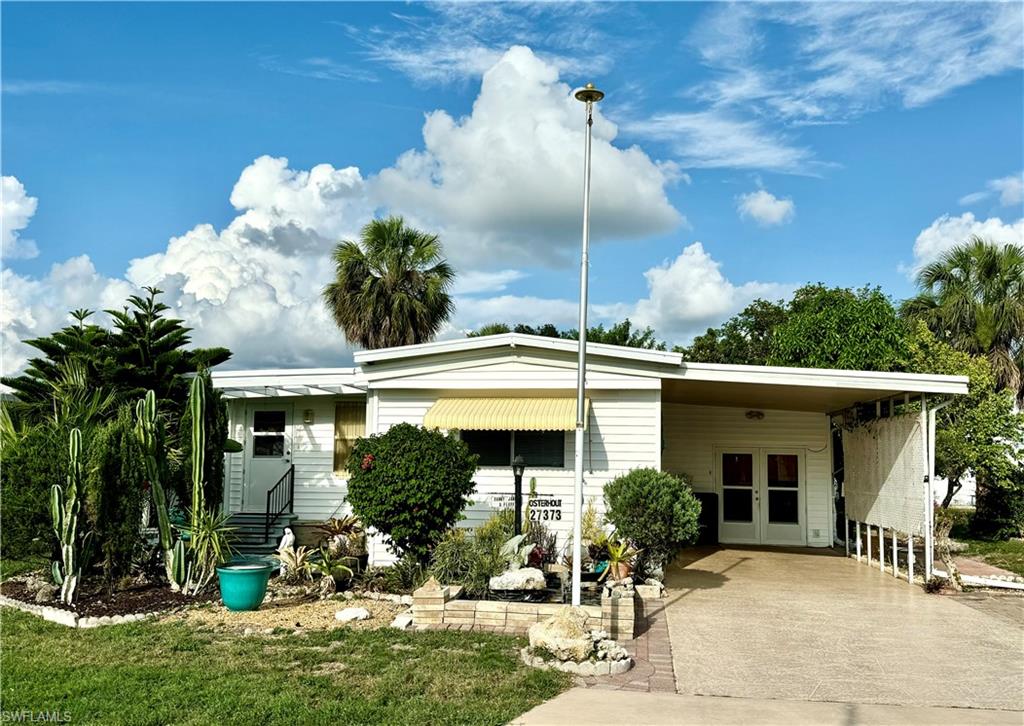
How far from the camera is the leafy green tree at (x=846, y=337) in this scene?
798 inches

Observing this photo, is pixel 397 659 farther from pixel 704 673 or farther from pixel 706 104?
pixel 706 104

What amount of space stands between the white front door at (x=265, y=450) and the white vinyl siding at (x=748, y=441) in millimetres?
7382

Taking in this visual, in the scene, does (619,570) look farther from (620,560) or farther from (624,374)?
(624,374)

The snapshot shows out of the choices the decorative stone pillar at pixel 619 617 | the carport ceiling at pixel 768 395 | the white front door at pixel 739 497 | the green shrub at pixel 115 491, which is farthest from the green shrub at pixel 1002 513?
the green shrub at pixel 115 491

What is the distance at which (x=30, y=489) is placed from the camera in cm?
1078

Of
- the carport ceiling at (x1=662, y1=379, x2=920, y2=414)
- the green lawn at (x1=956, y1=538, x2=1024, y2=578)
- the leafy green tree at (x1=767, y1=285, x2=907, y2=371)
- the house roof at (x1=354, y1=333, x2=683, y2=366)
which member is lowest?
the green lawn at (x1=956, y1=538, x2=1024, y2=578)

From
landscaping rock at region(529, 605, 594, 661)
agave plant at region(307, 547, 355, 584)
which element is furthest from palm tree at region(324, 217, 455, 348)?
landscaping rock at region(529, 605, 594, 661)

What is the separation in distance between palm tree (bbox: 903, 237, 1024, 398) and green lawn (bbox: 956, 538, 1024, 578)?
402 cm

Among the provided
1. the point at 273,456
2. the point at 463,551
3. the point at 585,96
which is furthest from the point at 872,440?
the point at 273,456

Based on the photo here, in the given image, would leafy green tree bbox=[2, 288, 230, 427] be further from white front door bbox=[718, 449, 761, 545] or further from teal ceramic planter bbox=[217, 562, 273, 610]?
white front door bbox=[718, 449, 761, 545]

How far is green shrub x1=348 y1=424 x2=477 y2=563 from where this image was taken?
34.3 feet

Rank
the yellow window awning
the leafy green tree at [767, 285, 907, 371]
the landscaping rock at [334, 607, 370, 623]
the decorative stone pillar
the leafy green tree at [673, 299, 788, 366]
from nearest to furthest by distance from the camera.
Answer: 1. the decorative stone pillar
2. the landscaping rock at [334, 607, 370, 623]
3. the yellow window awning
4. the leafy green tree at [767, 285, 907, 371]
5. the leafy green tree at [673, 299, 788, 366]

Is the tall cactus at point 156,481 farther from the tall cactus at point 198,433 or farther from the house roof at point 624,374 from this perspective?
the house roof at point 624,374

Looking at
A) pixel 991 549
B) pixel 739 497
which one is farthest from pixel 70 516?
pixel 991 549
